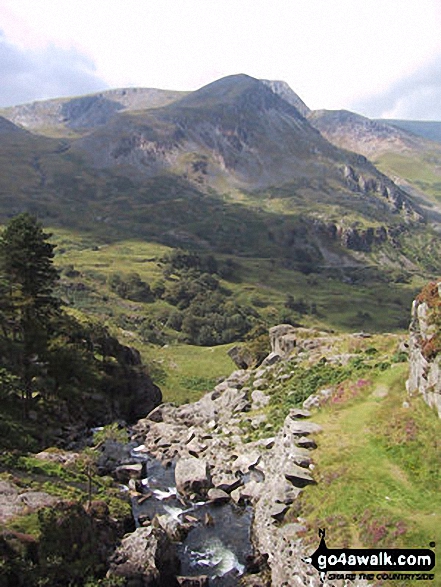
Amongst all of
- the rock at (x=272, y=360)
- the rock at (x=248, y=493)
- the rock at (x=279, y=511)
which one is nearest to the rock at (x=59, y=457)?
the rock at (x=248, y=493)

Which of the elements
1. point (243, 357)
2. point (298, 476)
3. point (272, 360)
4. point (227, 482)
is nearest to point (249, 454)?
point (227, 482)

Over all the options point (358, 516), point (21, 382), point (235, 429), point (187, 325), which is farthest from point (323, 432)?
point (187, 325)

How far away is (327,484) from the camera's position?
117 ft

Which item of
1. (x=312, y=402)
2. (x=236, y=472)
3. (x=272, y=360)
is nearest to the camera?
(x=236, y=472)

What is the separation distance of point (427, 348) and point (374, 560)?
1817cm

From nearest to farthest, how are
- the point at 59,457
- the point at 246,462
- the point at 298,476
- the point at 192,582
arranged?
1. the point at 192,582
2. the point at 298,476
3. the point at 59,457
4. the point at 246,462

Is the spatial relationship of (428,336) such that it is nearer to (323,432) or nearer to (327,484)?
(323,432)

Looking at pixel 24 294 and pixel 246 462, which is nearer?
pixel 246 462

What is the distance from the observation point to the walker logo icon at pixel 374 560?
2705 centimetres

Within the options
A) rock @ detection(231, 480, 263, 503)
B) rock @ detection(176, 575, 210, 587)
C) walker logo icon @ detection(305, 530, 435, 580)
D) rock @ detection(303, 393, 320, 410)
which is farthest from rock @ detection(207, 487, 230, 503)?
walker logo icon @ detection(305, 530, 435, 580)

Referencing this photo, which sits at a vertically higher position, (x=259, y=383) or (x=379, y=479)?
(x=379, y=479)

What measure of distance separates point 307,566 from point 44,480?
20.0 metres

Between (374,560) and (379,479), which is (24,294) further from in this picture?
(374,560)

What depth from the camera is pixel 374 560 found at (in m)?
28.2
